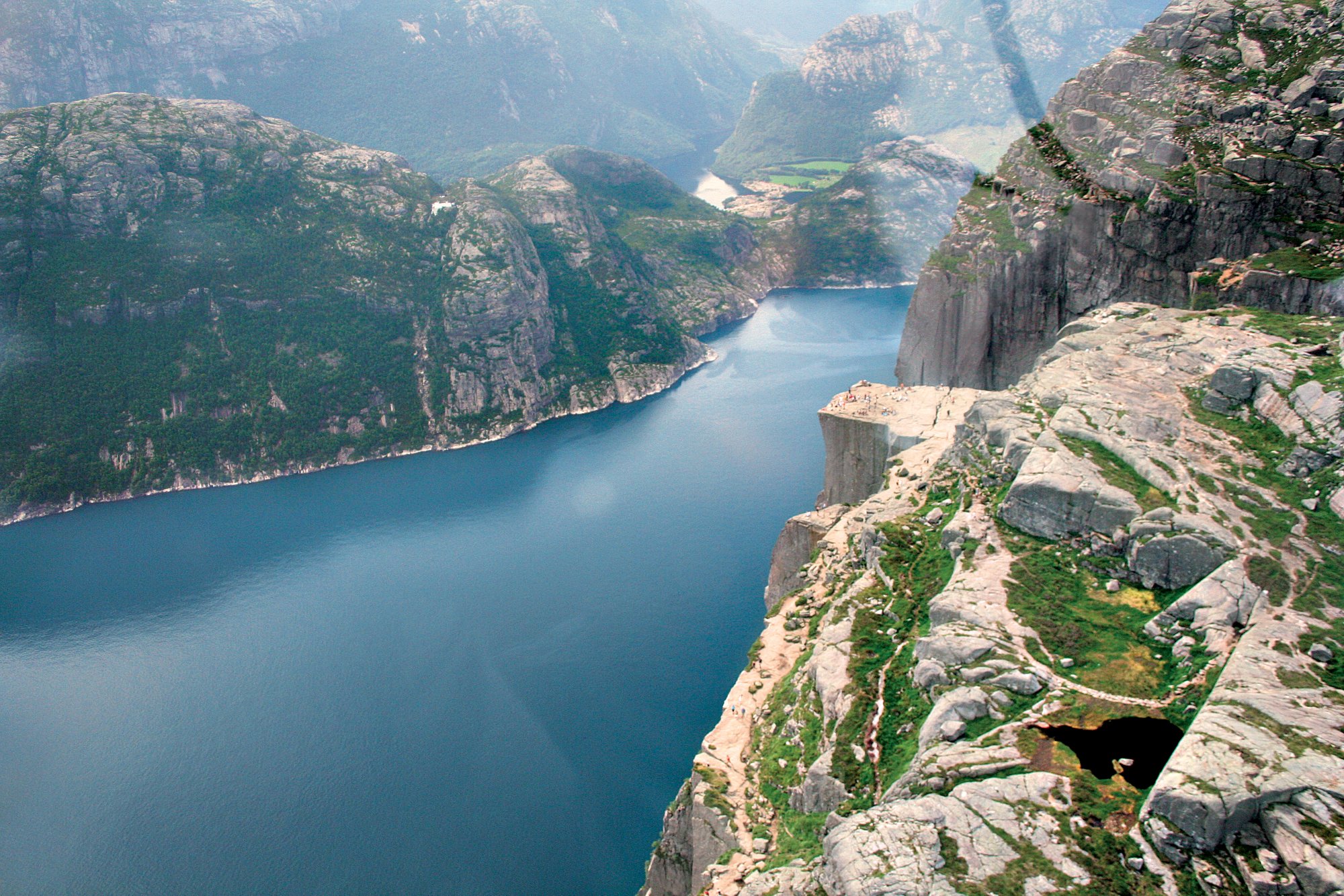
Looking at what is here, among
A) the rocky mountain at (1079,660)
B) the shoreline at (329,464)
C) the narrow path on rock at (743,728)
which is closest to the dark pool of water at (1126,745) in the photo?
the rocky mountain at (1079,660)

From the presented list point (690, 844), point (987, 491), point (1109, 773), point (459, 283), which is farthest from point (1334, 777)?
point (459, 283)

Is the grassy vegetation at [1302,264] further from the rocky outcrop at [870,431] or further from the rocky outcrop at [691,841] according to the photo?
the rocky outcrop at [691,841]

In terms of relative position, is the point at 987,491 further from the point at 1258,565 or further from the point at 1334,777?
the point at 1334,777

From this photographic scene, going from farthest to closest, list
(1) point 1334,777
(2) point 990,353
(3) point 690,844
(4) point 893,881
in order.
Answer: (2) point 990,353 < (3) point 690,844 < (4) point 893,881 < (1) point 1334,777

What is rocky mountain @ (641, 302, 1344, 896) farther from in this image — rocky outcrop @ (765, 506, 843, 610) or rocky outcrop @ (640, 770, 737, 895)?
rocky outcrop @ (765, 506, 843, 610)

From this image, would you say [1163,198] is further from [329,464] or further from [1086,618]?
[329,464]

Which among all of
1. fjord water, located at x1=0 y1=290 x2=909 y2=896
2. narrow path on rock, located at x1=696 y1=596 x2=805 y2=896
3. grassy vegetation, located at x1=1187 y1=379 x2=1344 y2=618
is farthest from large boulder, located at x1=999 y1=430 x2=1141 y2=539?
fjord water, located at x1=0 y1=290 x2=909 y2=896

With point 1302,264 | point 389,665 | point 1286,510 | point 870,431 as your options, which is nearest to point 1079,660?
point 1286,510
